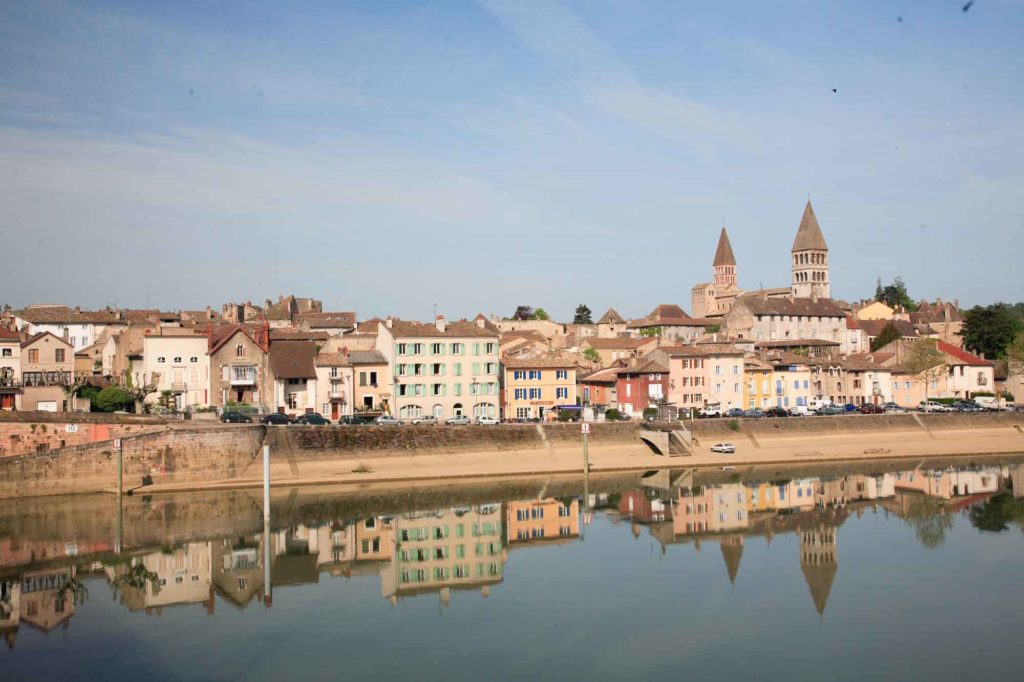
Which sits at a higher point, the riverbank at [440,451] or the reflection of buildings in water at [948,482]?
the riverbank at [440,451]

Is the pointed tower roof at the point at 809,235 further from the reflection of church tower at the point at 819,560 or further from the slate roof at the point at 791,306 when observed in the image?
the reflection of church tower at the point at 819,560

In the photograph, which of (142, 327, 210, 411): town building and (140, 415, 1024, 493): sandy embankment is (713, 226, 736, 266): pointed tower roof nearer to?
(140, 415, 1024, 493): sandy embankment

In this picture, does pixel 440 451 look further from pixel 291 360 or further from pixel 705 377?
pixel 705 377

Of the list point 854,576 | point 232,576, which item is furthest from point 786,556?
point 232,576

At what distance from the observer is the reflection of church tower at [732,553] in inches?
1654

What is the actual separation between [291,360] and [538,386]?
Answer: 19902 mm

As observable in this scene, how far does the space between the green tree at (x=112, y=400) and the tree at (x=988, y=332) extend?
9578 centimetres

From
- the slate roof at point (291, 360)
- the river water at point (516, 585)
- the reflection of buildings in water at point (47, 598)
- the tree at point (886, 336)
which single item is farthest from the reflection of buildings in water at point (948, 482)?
the tree at point (886, 336)

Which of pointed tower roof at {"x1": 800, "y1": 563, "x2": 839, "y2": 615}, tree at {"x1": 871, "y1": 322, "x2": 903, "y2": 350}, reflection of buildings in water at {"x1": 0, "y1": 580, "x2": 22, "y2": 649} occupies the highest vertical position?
tree at {"x1": 871, "y1": 322, "x2": 903, "y2": 350}

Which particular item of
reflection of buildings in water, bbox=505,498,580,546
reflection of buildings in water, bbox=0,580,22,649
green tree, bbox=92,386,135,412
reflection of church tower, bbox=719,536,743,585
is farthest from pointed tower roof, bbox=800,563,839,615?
green tree, bbox=92,386,135,412

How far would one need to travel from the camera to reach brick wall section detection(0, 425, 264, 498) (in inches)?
2178

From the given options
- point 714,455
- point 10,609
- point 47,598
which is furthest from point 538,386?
point 10,609

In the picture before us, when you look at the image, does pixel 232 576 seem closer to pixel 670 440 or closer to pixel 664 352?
pixel 670 440

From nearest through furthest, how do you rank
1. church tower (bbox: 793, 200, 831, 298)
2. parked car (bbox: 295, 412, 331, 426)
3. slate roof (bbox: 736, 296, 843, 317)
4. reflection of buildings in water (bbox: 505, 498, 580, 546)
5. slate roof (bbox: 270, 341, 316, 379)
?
reflection of buildings in water (bbox: 505, 498, 580, 546) → parked car (bbox: 295, 412, 331, 426) → slate roof (bbox: 270, 341, 316, 379) → slate roof (bbox: 736, 296, 843, 317) → church tower (bbox: 793, 200, 831, 298)
